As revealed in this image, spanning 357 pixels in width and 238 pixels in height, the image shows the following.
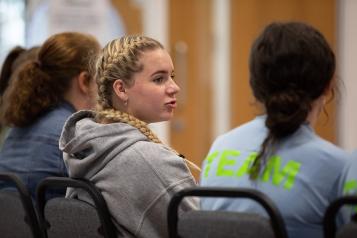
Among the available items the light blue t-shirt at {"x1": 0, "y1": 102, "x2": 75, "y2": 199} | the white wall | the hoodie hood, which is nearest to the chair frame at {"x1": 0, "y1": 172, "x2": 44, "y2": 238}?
the hoodie hood

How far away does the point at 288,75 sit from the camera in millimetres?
1681

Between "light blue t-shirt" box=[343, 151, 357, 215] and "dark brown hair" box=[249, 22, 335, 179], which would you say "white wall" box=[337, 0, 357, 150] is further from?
"light blue t-shirt" box=[343, 151, 357, 215]

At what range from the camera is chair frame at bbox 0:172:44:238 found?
83.8 inches

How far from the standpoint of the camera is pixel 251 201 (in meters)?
1.69

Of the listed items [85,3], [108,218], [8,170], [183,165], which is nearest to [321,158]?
[183,165]

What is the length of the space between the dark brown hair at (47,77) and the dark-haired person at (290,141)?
1.04 m

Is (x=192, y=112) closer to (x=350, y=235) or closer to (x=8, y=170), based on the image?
(x=8, y=170)

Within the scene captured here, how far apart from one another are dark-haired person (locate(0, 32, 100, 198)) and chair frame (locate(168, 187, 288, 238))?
0.84 meters

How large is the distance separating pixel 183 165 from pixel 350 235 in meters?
0.65

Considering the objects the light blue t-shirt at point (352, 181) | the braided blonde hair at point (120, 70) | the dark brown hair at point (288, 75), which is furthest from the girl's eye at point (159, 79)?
the light blue t-shirt at point (352, 181)

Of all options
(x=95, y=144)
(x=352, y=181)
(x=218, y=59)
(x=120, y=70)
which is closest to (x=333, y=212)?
(x=352, y=181)

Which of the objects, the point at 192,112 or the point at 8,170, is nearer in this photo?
the point at 8,170

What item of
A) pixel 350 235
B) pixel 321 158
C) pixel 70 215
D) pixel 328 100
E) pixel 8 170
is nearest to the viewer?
pixel 350 235

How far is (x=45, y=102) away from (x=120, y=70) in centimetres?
59
